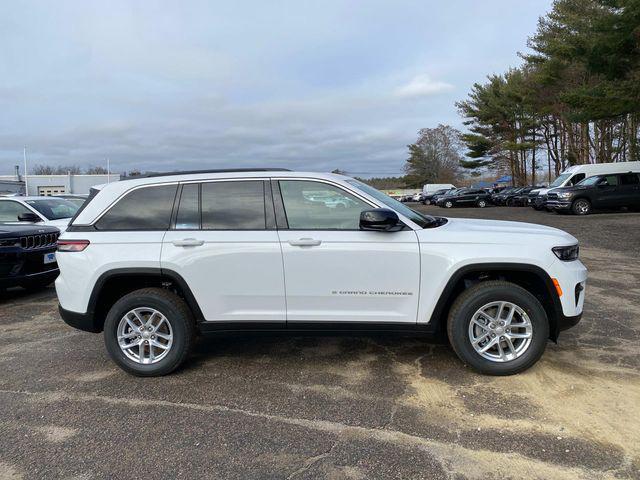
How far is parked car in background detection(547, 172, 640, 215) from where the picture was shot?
2158cm

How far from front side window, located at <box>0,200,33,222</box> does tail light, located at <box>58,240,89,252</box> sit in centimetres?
592

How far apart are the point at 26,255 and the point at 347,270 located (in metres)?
5.29

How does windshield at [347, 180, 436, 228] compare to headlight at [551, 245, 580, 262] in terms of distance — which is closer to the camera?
headlight at [551, 245, 580, 262]

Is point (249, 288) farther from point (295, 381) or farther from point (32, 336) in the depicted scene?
point (32, 336)

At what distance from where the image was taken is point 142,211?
427 centimetres

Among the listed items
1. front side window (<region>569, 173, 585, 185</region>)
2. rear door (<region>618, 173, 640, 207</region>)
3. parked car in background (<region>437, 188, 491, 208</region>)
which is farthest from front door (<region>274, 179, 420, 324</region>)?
parked car in background (<region>437, 188, 491, 208</region>)

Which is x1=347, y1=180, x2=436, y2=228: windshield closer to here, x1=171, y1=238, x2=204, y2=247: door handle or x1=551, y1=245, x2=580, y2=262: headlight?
x1=551, y1=245, x2=580, y2=262: headlight

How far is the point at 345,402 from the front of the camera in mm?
3656

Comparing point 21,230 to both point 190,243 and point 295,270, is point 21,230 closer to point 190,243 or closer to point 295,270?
point 190,243

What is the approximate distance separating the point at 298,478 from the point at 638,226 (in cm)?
1652

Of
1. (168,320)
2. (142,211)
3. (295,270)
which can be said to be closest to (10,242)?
(142,211)

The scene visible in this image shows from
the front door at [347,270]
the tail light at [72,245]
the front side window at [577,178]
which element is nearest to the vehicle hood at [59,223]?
the tail light at [72,245]

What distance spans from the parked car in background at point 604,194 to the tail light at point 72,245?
21807 millimetres

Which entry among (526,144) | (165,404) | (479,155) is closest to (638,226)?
(165,404)
